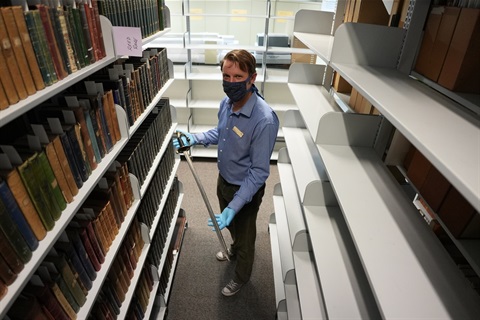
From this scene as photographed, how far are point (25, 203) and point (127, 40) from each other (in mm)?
737

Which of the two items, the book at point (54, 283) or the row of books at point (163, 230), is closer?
the book at point (54, 283)

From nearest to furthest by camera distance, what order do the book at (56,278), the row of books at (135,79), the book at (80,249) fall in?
1. the book at (56,278)
2. the book at (80,249)
3. the row of books at (135,79)

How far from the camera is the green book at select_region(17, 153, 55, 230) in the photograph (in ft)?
2.53

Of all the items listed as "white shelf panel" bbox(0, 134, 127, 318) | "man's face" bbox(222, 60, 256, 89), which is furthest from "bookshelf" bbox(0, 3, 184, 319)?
"man's face" bbox(222, 60, 256, 89)

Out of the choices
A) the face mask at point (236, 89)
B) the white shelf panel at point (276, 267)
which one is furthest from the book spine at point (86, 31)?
the white shelf panel at point (276, 267)

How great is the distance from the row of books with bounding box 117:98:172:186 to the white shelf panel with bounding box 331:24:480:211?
1.04m

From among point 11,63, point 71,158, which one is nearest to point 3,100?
point 11,63

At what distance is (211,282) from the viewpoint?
2.20m

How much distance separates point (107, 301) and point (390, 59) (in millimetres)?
1626

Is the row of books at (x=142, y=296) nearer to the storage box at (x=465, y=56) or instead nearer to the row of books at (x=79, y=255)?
the row of books at (x=79, y=255)

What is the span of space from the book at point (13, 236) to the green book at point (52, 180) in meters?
0.14

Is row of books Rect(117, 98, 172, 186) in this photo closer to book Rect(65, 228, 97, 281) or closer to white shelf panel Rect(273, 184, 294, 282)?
book Rect(65, 228, 97, 281)

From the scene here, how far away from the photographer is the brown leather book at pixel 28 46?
2.36 ft

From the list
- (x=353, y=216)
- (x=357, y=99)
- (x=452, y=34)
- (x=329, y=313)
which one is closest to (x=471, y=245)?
(x=353, y=216)
